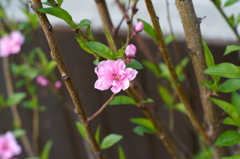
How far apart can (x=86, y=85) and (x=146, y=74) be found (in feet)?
1.07

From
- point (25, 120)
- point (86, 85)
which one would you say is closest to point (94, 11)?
point (86, 85)

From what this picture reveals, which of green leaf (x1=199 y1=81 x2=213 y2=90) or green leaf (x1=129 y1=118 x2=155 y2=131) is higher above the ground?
Answer: green leaf (x1=199 y1=81 x2=213 y2=90)

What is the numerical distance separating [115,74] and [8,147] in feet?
→ 2.67

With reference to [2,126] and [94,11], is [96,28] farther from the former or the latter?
[2,126]

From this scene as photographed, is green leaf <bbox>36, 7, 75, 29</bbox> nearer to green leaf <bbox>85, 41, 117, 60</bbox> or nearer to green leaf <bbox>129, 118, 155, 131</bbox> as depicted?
green leaf <bbox>85, 41, 117, 60</bbox>

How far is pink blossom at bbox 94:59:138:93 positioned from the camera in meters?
0.41

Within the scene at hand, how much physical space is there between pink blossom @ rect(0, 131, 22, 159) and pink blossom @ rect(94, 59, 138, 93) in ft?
2.48

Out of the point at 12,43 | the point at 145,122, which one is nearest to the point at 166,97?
the point at 145,122

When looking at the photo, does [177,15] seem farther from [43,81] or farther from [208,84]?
[208,84]

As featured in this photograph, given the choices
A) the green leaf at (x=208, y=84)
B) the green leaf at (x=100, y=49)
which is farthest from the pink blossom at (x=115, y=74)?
the green leaf at (x=208, y=84)

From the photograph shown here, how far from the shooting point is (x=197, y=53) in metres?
0.49

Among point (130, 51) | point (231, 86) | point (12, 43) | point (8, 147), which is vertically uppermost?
point (12, 43)

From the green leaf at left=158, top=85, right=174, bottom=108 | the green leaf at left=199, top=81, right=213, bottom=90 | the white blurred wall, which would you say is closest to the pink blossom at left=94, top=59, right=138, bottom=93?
the green leaf at left=199, top=81, right=213, bottom=90

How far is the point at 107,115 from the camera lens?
1448mm
